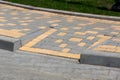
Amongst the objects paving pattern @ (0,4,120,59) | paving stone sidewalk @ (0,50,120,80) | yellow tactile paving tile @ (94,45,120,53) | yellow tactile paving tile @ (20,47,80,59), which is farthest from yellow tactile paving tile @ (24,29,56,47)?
yellow tactile paving tile @ (94,45,120,53)

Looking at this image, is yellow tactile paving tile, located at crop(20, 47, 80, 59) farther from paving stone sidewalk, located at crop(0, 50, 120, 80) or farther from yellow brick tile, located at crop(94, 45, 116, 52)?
yellow brick tile, located at crop(94, 45, 116, 52)

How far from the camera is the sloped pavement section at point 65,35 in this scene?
27.2ft

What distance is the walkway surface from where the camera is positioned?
7633 millimetres

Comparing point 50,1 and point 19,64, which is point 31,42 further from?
point 50,1

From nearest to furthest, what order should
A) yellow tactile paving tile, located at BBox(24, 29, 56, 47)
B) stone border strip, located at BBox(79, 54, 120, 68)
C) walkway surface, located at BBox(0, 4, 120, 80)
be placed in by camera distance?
1. walkway surface, located at BBox(0, 4, 120, 80)
2. stone border strip, located at BBox(79, 54, 120, 68)
3. yellow tactile paving tile, located at BBox(24, 29, 56, 47)

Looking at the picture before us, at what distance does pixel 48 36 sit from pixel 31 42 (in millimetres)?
609

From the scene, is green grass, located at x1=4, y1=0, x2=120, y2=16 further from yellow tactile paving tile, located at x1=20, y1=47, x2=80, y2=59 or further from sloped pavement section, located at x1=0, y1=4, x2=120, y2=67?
yellow tactile paving tile, located at x1=20, y1=47, x2=80, y2=59

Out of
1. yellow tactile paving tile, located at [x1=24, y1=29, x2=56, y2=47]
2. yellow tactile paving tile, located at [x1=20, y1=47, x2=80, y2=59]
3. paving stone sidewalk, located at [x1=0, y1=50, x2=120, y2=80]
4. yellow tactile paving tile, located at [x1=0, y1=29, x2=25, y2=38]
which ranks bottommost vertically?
paving stone sidewalk, located at [x1=0, y1=50, x2=120, y2=80]

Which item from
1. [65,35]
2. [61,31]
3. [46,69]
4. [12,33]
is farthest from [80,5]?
[46,69]

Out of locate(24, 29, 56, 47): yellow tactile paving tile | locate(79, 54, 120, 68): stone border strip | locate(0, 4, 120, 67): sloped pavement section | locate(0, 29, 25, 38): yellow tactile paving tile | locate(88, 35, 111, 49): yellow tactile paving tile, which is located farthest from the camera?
locate(0, 29, 25, 38): yellow tactile paving tile

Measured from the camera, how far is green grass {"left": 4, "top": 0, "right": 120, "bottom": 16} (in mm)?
12359

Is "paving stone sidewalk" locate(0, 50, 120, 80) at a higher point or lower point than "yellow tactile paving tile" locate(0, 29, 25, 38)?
lower

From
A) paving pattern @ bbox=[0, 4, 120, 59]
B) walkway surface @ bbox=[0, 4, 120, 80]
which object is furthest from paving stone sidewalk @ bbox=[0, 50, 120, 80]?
paving pattern @ bbox=[0, 4, 120, 59]

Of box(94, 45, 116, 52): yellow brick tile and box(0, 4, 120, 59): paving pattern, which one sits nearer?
box(94, 45, 116, 52): yellow brick tile
